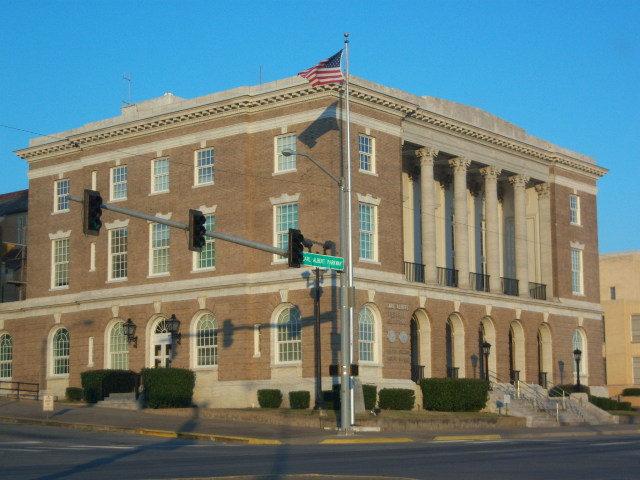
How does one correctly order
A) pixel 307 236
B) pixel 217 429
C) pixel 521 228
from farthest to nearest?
1. pixel 521 228
2. pixel 307 236
3. pixel 217 429

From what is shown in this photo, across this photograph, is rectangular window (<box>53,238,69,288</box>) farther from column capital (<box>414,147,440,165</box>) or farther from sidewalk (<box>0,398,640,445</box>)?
column capital (<box>414,147,440,165</box>)

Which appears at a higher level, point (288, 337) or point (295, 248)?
point (295, 248)

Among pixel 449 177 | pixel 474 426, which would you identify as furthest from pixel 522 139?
pixel 474 426

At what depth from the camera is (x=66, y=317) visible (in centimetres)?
5728

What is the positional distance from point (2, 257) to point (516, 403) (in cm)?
3373

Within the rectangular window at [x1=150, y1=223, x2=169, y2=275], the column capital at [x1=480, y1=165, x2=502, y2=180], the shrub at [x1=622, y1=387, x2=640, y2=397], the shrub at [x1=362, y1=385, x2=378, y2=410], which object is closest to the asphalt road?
the shrub at [x1=362, y1=385, x2=378, y2=410]

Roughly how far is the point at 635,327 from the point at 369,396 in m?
47.3

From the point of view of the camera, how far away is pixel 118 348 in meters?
54.8

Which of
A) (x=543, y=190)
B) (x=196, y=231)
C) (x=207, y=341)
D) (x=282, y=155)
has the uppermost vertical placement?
(x=543, y=190)

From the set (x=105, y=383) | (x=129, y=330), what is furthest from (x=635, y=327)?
(x=105, y=383)

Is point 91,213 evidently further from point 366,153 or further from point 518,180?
point 518,180

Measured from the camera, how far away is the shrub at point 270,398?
47000 mm

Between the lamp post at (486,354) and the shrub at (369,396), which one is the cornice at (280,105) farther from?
the shrub at (369,396)

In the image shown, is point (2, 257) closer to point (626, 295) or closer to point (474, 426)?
point (474, 426)
